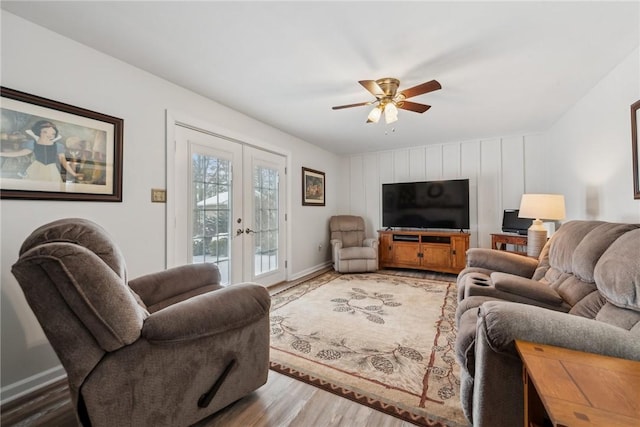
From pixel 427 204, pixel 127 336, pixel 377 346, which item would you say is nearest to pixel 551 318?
pixel 377 346

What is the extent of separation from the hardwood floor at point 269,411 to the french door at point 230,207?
1215 millimetres

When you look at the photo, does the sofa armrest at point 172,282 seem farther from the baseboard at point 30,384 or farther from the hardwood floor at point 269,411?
the baseboard at point 30,384

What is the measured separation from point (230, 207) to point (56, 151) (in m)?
1.56

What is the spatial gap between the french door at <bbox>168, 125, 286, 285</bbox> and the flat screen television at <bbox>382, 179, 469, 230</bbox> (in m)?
2.12

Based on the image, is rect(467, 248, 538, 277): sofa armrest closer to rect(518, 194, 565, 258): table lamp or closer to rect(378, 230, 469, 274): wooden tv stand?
rect(518, 194, 565, 258): table lamp

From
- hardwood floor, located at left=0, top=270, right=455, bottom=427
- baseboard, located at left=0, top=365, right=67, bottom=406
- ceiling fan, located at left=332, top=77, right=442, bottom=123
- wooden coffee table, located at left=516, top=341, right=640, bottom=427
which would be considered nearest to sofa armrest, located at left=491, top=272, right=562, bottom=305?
wooden coffee table, located at left=516, top=341, right=640, bottom=427

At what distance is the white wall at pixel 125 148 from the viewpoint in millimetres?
1567

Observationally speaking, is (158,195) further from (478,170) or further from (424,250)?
(478,170)

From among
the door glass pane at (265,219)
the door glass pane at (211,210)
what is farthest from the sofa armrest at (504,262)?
the door glass pane at (211,210)

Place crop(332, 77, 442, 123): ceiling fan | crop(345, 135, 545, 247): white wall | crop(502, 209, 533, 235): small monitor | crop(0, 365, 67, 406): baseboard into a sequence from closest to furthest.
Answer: crop(0, 365, 67, 406): baseboard
crop(332, 77, 442, 123): ceiling fan
crop(502, 209, 533, 235): small monitor
crop(345, 135, 545, 247): white wall

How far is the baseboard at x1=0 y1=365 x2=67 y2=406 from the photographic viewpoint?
153cm

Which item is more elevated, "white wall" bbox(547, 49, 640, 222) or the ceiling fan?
the ceiling fan

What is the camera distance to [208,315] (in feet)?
4.01

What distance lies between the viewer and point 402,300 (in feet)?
10.3
